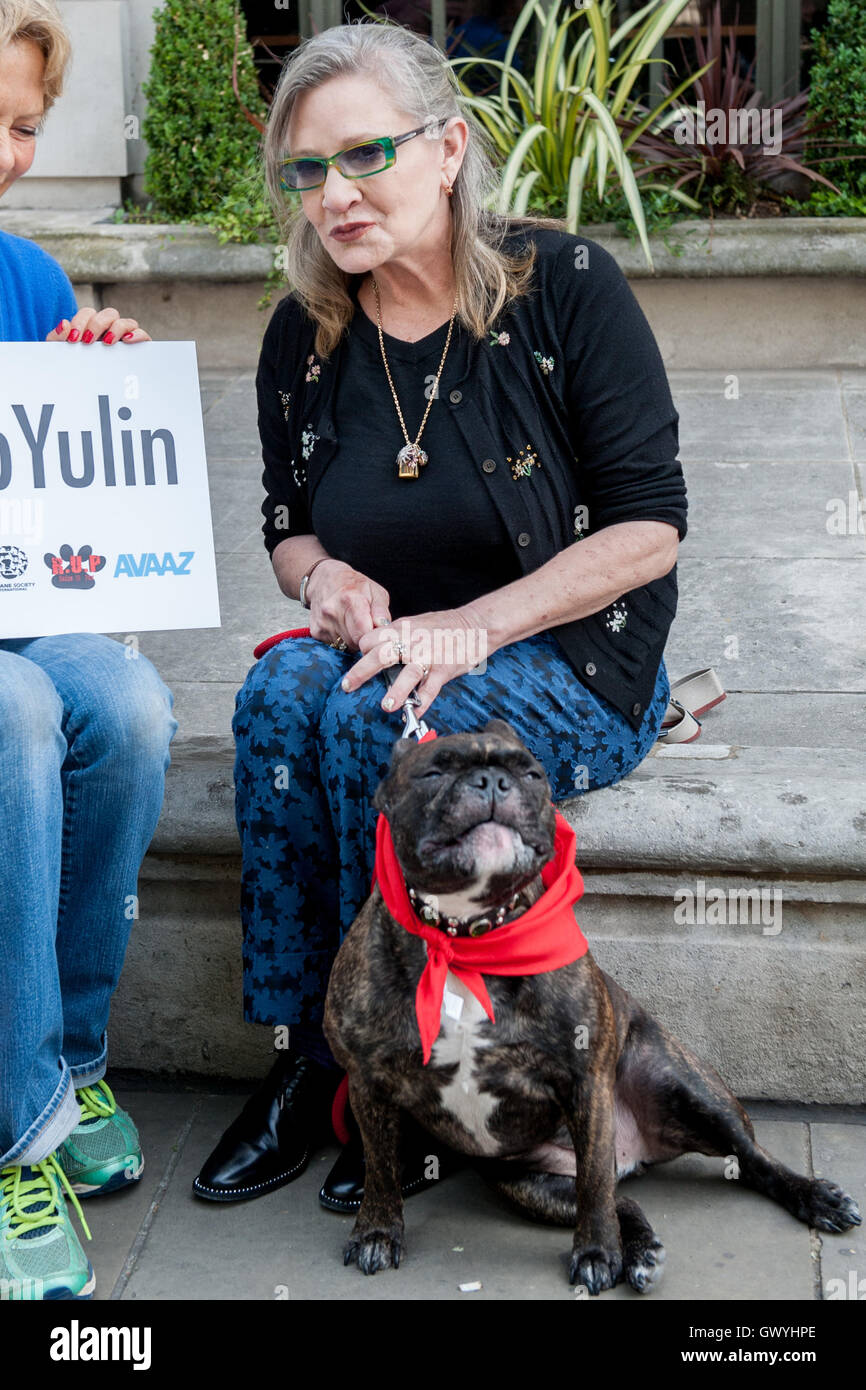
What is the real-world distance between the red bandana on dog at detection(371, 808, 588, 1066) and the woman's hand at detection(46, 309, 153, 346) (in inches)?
49.1

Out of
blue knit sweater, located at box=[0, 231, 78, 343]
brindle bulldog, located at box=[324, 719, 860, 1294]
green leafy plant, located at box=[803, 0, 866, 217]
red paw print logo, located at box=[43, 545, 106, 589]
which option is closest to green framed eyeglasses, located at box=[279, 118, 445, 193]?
blue knit sweater, located at box=[0, 231, 78, 343]

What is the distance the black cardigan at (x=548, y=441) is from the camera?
110 inches

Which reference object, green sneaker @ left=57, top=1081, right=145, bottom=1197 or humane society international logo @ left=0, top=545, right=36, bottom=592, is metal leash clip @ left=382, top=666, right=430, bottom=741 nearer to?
humane society international logo @ left=0, top=545, right=36, bottom=592

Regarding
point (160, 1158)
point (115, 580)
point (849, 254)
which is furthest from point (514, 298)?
point (849, 254)

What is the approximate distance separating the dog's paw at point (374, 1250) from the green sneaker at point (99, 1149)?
19.3 inches

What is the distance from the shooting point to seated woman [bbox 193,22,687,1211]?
105 inches

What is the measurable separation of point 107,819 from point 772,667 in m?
2.07

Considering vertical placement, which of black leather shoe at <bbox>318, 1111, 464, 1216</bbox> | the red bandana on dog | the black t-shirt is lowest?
black leather shoe at <bbox>318, 1111, 464, 1216</bbox>

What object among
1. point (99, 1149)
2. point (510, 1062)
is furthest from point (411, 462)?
point (99, 1149)

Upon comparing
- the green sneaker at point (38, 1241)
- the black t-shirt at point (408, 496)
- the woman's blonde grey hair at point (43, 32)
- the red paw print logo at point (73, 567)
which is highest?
the woman's blonde grey hair at point (43, 32)

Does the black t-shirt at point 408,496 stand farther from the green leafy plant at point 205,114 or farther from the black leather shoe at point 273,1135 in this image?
the green leafy plant at point 205,114

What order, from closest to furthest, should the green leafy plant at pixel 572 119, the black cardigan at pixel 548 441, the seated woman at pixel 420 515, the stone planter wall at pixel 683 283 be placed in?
the seated woman at pixel 420 515 < the black cardigan at pixel 548 441 < the green leafy plant at pixel 572 119 < the stone planter wall at pixel 683 283

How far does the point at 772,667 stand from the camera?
4.04 meters

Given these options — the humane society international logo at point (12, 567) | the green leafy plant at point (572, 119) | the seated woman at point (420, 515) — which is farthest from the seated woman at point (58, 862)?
the green leafy plant at point (572, 119)
